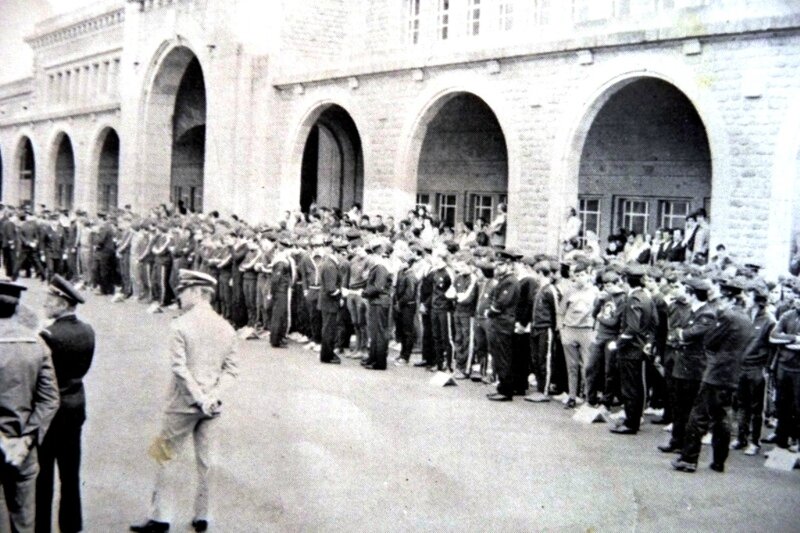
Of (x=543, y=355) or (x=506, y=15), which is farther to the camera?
(x=506, y=15)

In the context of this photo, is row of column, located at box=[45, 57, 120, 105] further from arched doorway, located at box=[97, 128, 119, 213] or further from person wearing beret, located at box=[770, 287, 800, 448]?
person wearing beret, located at box=[770, 287, 800, 448]

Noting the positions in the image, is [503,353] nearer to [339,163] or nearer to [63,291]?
[63,291]

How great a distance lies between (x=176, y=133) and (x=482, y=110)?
14.8 m

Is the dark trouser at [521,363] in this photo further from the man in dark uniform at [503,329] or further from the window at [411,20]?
the window at [411,20]

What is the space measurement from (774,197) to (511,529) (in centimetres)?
948

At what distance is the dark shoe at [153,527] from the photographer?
6.61 metres

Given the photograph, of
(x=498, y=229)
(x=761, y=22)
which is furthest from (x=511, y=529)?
(x=498, y=229)

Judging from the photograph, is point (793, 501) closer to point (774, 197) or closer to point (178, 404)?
point (178, 404)

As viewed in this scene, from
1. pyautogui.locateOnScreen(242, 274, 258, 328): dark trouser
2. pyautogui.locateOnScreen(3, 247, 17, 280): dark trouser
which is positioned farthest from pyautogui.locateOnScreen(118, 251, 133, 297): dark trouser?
pyautogui.locateOnScreen(242, 274, 258, 328): dark trouser

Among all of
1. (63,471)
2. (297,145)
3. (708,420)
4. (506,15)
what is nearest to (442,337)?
(708,420)

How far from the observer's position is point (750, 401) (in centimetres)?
1009

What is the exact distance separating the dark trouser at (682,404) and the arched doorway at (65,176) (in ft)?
127

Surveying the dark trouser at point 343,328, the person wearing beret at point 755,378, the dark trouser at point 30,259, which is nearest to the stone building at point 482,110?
the dark trouser at point 343,328

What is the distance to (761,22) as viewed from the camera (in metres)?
14.4
